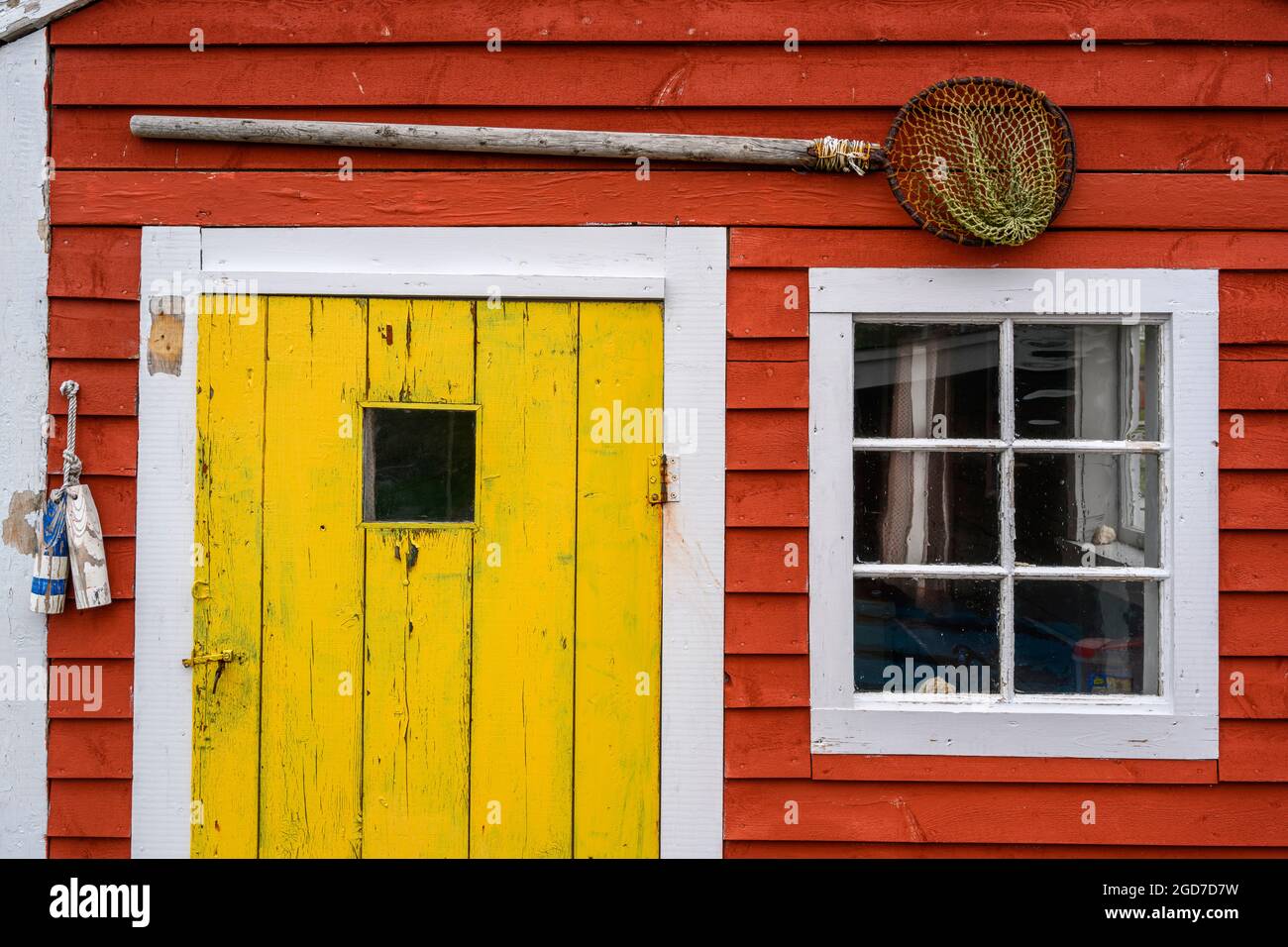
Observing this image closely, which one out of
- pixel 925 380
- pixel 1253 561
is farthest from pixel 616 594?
pixel 1253 561

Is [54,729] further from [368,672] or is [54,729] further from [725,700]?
[725,700]

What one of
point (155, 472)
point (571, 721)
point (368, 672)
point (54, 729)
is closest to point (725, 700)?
point (571, 721)

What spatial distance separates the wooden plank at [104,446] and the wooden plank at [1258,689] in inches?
122

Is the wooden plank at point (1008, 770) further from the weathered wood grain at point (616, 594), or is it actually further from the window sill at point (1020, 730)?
the weathered wood grain at point (616, 594)

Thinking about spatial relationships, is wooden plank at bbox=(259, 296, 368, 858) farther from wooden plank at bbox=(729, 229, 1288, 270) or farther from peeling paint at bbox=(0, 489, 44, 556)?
wooden plank at bbox=(729, 229, 1288, 270)

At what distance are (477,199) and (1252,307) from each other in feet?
7.12

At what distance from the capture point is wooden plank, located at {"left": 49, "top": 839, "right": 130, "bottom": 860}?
232cm

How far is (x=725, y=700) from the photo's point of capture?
2316 millimetres

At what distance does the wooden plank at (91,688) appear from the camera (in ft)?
7.54

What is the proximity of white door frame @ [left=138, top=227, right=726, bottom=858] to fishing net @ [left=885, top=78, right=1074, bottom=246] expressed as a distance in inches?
23.1

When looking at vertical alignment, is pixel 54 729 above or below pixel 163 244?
below

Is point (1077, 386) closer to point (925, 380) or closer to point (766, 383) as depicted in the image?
point (925, 380)
